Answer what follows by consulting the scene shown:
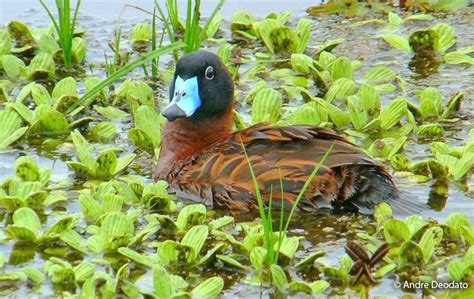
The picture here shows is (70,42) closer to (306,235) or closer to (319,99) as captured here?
(319,99)

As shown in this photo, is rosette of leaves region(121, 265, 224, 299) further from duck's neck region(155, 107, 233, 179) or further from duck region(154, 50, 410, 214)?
duck's neck region(155, 107, 233, 179)

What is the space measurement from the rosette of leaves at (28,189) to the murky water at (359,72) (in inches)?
4.8

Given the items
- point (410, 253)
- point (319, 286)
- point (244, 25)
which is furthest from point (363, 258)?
point (244, 25)

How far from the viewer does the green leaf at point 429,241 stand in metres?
6.67

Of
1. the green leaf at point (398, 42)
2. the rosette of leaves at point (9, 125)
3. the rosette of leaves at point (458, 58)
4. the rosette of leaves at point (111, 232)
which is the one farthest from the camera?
the green leaf at point (398, 42)

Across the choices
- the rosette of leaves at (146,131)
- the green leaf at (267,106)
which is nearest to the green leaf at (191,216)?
the rosette of leaves at (146,131)

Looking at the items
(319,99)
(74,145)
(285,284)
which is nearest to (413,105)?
(319,99)

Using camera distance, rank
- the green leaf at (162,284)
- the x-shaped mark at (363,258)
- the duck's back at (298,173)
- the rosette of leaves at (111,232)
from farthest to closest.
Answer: the duck's back at (298,173) → the rosette of leaves at (111,232) → the green leaf at (162,284) → the x-shaped mark at (363,258)

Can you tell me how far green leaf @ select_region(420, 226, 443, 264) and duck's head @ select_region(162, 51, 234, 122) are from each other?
2.03 meters

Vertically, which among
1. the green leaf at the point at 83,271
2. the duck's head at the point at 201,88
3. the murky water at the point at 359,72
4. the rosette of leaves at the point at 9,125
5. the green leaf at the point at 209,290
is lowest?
the murky water at the point at 359,72

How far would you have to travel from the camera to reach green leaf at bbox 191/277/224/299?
6188 mm

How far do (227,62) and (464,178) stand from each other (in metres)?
3.02

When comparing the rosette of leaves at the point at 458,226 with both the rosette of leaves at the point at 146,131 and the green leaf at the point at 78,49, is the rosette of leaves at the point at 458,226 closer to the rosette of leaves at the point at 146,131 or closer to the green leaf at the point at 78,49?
the rosette of leaves at the point at 146,131

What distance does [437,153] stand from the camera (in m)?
8.23
